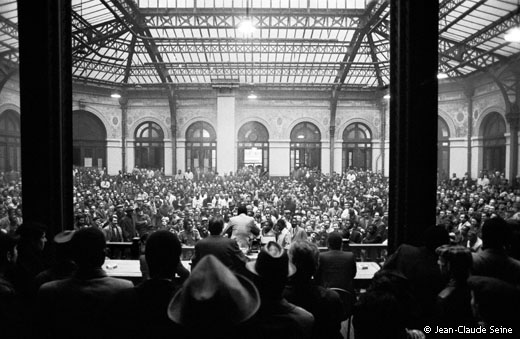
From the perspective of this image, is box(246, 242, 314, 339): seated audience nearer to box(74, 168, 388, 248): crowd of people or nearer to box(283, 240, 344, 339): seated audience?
box(283, 240, 344, 339): seated audience

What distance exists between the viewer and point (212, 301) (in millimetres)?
1784

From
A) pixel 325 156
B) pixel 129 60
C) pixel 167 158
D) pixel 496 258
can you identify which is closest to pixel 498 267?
pixel 496 258

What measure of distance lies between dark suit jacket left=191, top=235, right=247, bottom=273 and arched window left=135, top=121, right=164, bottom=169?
78.1 feet

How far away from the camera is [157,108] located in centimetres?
2741

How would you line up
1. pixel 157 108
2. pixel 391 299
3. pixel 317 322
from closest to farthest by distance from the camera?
pixel 391 299 → pixel 317 322 → pixel 157 108

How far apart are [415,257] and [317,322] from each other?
1.34 m

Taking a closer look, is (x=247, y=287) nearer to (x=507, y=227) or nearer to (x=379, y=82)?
(x=507, y=227)

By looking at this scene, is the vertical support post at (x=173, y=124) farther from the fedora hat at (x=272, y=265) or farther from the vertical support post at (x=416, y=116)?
the fedora hat at (x=272, y=265)

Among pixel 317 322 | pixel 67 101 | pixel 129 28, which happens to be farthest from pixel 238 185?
pixel 317 322

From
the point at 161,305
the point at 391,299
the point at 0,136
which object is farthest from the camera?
the point at 0,136

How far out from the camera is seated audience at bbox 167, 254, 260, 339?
1.77m

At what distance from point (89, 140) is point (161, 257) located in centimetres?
2587

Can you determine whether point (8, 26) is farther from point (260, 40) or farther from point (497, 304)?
point (497, 304)

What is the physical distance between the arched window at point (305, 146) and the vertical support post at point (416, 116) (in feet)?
78.6
